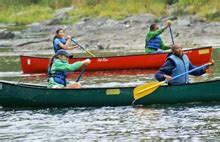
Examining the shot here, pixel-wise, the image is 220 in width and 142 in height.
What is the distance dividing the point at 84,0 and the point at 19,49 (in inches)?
660

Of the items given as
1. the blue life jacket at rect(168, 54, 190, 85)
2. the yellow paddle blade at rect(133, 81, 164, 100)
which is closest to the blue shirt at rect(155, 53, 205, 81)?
the blue life jacket at rect(168, 54, 190, 85)

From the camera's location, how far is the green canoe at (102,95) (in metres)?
15.5

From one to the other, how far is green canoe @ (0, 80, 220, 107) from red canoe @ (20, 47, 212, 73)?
7565 millimetres

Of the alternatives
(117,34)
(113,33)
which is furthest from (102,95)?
(113,33)

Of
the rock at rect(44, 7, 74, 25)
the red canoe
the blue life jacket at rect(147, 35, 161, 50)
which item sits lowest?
the red canoe

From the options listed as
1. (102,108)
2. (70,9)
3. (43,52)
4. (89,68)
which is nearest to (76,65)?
(102,108)

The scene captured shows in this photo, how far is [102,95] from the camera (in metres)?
15.6

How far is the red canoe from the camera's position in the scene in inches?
920

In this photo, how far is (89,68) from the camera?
24.0 metres

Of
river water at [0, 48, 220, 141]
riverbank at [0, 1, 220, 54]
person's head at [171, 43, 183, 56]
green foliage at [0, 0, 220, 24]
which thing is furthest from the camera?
green foliage at [0, 0, 220, 24]

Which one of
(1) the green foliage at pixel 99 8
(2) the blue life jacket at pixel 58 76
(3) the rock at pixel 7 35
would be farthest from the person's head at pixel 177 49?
(3) the rock at pixel 7 35

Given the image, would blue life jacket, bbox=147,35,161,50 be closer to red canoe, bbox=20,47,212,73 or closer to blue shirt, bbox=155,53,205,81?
red canoe, bbox=20,47,212,73

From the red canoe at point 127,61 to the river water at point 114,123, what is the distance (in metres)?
7.70

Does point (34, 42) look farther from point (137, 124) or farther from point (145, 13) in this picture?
point (137, 124)
